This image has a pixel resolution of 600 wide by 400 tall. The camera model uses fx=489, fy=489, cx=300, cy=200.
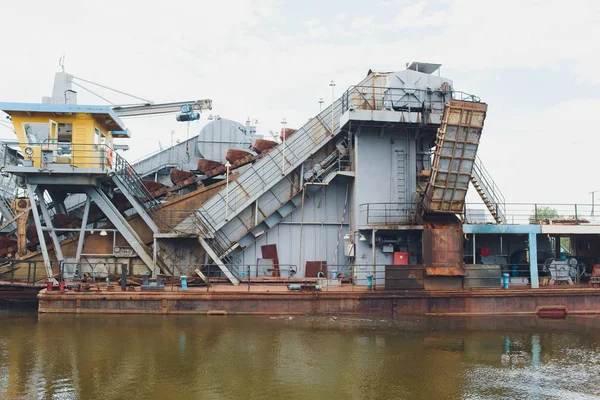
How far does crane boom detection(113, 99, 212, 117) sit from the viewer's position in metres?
26.2

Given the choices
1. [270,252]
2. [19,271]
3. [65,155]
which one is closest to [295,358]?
[270,252]

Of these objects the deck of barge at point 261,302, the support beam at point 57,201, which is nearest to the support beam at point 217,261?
the deck of barge at point 261,302

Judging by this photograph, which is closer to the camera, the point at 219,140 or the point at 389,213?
the point at 389,213

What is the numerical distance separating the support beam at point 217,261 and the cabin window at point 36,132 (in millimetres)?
7484

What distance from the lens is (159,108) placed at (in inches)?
1045

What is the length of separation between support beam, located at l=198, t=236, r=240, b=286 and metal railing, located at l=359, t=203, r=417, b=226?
18.7 feet

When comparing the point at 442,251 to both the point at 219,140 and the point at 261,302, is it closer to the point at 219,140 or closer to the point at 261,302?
the point at 261,302

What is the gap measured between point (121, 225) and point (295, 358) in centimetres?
1064

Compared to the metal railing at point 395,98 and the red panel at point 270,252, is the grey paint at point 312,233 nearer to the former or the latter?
the red panel at point 270,252

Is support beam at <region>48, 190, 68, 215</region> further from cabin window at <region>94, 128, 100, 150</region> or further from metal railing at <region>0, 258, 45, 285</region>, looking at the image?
cabin window at <region>94, 128, 100, 150</region>

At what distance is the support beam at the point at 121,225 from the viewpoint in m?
19.6

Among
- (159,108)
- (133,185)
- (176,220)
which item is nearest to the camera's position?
(133,185)

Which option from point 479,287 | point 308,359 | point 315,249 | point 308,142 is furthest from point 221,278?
point 479,287

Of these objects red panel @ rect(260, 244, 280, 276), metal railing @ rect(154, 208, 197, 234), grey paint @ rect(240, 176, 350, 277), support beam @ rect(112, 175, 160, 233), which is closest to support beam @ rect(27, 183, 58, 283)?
support beam @ rect(112, 175, 160, 233)
